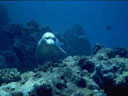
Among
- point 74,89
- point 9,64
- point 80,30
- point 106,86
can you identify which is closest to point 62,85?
point 74,89

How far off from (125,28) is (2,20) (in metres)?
96.3

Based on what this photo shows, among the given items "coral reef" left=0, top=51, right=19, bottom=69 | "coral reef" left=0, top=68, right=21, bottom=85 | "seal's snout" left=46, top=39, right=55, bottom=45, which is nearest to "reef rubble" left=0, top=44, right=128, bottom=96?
"coral reef" left=0, top=68, right=21, bottom=85

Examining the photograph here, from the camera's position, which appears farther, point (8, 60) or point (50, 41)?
Result: point (8, 60)

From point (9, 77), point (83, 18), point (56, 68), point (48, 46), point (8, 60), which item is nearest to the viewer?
point (56, 68)

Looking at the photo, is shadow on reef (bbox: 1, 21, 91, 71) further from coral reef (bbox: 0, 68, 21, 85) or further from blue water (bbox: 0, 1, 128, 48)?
blue water (bbox: 0, 1, 128, 48)

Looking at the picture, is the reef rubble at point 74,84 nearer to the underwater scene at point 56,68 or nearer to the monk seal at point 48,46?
the underwater scene at point 56,68

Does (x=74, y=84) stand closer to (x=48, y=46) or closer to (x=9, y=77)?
(x=9, y=77)

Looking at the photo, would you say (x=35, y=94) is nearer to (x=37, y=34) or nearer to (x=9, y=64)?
(x=9, y=64)

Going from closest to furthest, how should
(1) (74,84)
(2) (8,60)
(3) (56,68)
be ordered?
1. (1) (74,84)
2. (3) (56,68)
3. (2) (8,60)

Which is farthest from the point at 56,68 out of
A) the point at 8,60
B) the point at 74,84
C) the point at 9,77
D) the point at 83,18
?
the point at 83,18

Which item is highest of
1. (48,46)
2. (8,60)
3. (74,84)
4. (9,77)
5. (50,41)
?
(8,60)

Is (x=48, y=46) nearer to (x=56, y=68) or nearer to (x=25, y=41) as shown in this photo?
(x=56, y=68)

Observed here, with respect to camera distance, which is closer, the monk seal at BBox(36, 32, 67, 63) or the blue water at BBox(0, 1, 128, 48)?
the monk seal at BBox(36, 32, 67, 63)

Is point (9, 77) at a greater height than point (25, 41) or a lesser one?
lesser
